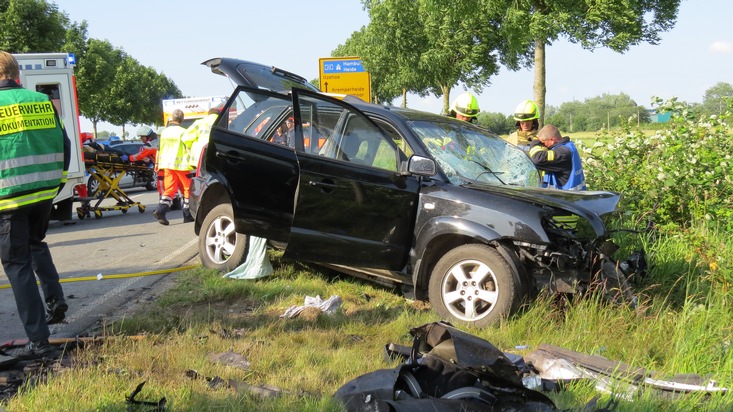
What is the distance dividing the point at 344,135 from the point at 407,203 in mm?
810

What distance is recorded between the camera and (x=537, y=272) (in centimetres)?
519

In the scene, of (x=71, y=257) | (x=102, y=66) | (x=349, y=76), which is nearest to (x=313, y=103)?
(x=71, y=257)

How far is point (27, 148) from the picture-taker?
4648mm

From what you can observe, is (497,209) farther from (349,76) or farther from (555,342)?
(349,76)

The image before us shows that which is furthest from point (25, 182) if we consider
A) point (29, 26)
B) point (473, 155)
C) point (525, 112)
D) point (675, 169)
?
point (29, 26)

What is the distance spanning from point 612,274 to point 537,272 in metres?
0.55

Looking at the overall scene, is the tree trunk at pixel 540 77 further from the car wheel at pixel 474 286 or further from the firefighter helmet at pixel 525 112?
the car wheel at pixel 474 286

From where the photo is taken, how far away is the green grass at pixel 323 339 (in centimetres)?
371

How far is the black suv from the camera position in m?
5.16

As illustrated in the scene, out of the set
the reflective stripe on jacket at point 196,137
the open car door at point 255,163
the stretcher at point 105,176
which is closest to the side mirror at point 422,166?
the open car door at point 255,163

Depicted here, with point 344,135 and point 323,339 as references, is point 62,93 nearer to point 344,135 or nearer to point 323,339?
point 344,135

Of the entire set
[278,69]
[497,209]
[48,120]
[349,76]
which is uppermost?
[349,76]

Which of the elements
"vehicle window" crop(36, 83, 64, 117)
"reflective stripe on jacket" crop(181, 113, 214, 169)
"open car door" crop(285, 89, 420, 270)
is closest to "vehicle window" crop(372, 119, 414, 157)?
"open car door" crop(285, 89, 420, 270)

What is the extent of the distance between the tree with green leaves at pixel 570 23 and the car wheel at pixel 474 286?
12644mm
